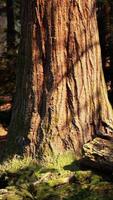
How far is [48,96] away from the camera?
249 inches

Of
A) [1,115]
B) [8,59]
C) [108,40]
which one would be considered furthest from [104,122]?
[8,59]

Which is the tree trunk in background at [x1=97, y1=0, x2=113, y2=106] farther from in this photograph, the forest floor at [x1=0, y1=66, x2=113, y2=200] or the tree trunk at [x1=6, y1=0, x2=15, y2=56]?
the forest floor at [x1=0, y1=66, x2=113, y2=200]

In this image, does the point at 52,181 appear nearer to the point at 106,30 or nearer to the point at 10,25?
the point at 106,30

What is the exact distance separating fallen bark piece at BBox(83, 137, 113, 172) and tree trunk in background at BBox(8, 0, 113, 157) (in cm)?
37

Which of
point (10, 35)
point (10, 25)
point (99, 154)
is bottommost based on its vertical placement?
point (99, 154)

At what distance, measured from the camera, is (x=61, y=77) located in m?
6.29

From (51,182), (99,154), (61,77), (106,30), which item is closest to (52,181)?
(51,182)

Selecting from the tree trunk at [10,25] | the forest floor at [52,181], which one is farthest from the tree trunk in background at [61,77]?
the tree trunk at [10,25]

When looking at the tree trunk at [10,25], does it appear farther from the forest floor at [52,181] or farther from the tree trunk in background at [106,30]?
the forest floor at [52,181]

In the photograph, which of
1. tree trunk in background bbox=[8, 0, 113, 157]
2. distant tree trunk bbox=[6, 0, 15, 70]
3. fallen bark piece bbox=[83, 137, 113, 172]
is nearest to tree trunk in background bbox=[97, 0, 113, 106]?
distant tree trunk bbox=[6, 0, 15, 70]

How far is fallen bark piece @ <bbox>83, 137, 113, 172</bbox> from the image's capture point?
5711 millimetres

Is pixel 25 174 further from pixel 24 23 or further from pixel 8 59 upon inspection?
pixel 8 59

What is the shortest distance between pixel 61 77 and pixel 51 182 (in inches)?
56.3

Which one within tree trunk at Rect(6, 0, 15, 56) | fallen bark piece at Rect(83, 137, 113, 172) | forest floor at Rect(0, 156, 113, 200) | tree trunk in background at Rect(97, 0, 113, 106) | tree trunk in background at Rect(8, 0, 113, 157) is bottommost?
forest floor at Rect(0, 156, 113, 200)
